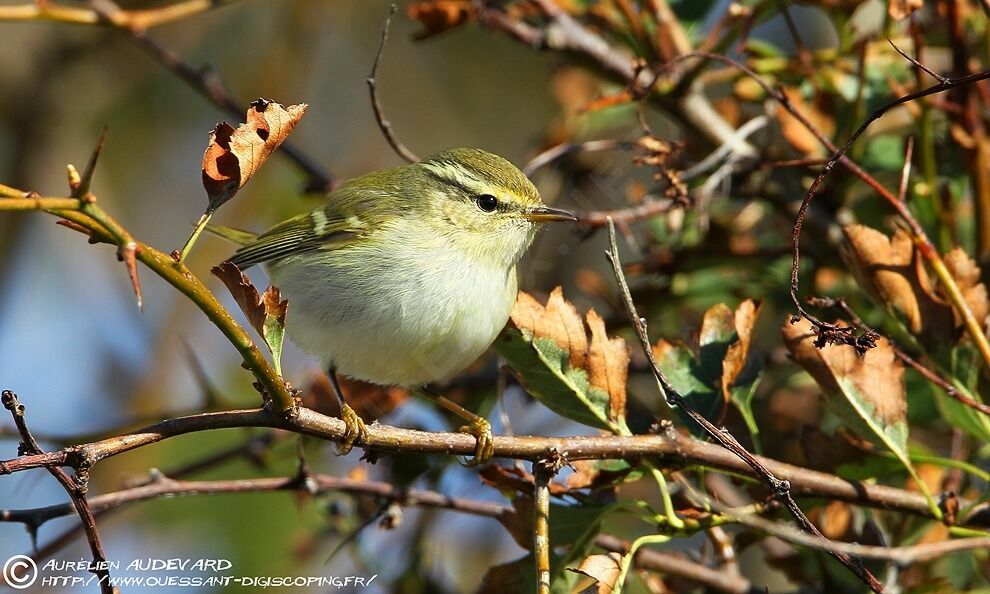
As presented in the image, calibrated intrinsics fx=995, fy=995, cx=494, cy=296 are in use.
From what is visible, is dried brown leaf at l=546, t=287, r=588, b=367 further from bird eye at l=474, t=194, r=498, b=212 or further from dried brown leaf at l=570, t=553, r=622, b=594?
bird eye at l=474, t=194, r=498, b=212

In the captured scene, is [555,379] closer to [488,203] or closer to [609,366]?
[609,366]

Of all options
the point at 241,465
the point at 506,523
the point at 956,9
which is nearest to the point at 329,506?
the point at 506,523

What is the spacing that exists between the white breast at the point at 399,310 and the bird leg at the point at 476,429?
3.8 inches

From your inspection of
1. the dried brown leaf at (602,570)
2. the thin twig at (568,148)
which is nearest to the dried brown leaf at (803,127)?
the thin twig at (568,148)

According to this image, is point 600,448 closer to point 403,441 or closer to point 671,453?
point 671,453

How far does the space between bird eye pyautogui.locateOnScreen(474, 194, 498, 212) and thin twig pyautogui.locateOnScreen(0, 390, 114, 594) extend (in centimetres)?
160

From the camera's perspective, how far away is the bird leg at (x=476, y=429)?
174cm

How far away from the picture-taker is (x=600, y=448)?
173 centimetres

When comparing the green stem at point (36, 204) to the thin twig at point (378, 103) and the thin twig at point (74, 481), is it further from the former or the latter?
the thin twig at point (378, 103)


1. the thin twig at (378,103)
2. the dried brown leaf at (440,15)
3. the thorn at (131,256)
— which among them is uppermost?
the dried brown leaf at (440,15)

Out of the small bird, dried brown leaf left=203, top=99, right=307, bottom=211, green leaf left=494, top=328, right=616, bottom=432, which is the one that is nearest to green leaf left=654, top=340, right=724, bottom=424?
green leaf left=494, top=328, right=616, bottom=432

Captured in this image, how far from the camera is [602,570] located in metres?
1.52

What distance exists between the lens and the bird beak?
102 inches

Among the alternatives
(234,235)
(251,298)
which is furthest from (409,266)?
(234,235)
